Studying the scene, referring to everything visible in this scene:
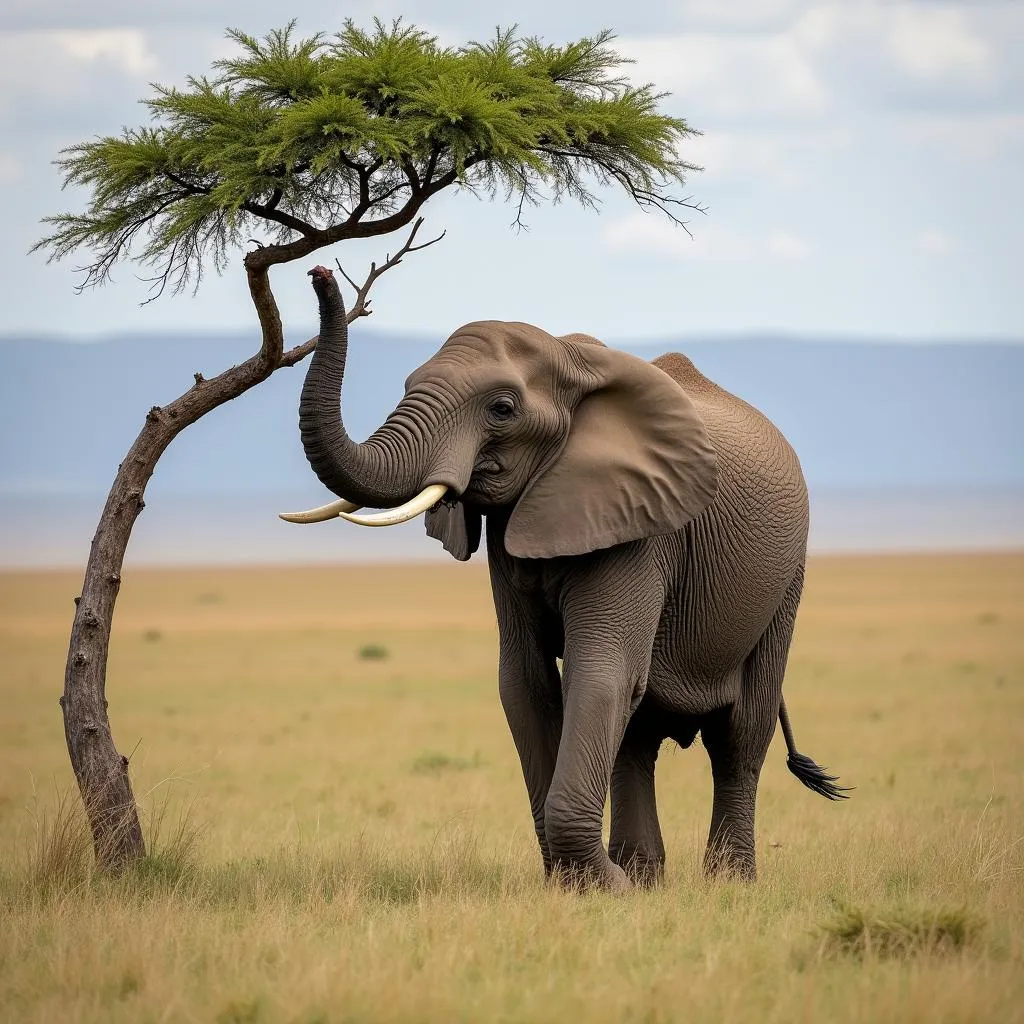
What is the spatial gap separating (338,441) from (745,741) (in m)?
4.27

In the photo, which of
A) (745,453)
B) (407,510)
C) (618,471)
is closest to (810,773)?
(745,453)

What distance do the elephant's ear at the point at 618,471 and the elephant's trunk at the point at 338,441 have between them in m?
0.87

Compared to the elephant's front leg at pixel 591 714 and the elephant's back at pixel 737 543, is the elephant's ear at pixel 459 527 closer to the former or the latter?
the elephant's front leg at pixel 591 714

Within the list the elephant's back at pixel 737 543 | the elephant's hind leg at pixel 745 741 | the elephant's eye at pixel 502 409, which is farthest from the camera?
the elephant's hind leg at pixel 745 741

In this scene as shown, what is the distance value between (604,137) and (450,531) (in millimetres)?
2831

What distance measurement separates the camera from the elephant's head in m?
8.71

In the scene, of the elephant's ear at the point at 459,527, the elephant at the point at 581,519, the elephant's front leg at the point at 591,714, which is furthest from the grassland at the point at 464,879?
the elephant's ear at the point at 459,527

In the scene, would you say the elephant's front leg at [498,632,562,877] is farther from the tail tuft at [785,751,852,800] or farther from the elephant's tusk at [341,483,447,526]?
the tail tuft at [785,751,852,800]

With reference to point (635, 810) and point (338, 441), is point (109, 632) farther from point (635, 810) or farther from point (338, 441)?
point (635, 810)

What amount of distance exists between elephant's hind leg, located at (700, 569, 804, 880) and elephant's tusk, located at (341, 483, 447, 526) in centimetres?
333

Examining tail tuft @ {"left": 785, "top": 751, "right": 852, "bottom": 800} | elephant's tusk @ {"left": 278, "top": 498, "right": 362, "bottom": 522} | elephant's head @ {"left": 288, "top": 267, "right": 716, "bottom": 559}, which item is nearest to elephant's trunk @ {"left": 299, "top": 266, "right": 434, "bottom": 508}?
elephant's head @ {"left": 288, "top": 267, "right": 716, "bottom": 559}

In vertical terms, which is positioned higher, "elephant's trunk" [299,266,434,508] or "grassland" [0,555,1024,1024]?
"elephant's trunk" [299,266,434,508]

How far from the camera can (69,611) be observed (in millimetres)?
68375

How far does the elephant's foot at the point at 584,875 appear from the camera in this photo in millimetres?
9836
